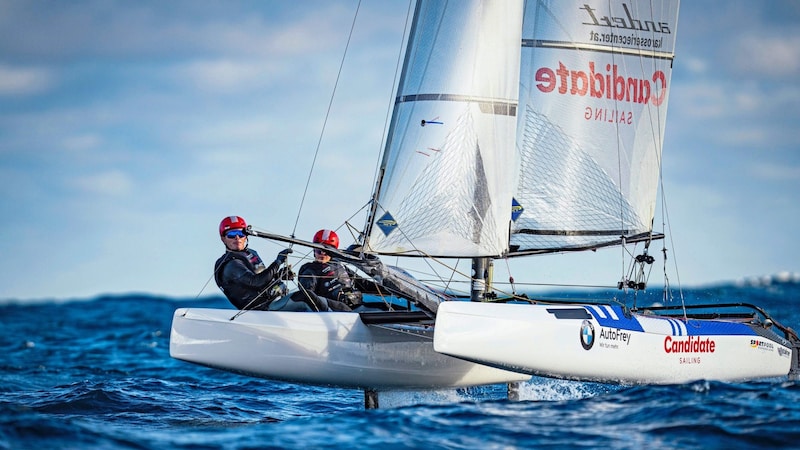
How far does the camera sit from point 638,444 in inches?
248

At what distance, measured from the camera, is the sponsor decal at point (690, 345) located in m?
8.48

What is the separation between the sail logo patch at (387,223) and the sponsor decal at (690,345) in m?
2.50

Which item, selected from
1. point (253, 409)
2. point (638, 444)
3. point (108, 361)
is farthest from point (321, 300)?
point (108, 361)

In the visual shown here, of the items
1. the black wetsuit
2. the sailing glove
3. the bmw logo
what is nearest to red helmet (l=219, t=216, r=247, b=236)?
the black wetsuit

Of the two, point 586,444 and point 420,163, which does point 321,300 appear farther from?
point 586,444

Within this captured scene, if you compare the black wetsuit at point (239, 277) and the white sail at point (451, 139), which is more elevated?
the white sail at point (451, 139)

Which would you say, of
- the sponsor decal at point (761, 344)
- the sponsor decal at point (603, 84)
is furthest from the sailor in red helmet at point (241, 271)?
the sponsor decal at point (761, 344)

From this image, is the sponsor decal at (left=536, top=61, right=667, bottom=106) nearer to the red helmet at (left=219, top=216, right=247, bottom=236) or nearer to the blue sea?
the blue sea

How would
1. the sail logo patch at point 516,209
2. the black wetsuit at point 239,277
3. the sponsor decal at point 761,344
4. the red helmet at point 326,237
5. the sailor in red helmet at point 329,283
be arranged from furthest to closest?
the sail logo patch at point 516,209 → the sponsor decal at point 761,344 → the red helmet at point 326,237 → the sailor in red helmet at point 329,283 → the black wetsuit at point 239,277

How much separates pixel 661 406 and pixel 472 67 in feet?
10.4

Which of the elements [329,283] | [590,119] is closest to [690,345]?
[590,119]

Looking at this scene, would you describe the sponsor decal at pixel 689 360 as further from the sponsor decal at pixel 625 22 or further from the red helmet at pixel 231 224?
the red helmet at pixel 231 224

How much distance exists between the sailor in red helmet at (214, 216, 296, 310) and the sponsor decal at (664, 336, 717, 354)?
3294mm

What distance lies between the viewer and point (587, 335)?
788 centimetres
